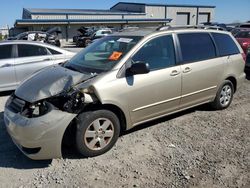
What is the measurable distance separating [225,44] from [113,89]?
2960 millimetres

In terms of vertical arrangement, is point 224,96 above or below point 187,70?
below

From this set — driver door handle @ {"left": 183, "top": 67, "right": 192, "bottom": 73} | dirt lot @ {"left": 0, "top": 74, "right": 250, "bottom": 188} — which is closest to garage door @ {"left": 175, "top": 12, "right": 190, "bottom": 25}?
driver door handle @ {"left": 183, "top": 67, "right": 192, "bottom": 73}

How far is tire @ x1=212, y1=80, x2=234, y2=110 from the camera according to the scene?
5.72 meters

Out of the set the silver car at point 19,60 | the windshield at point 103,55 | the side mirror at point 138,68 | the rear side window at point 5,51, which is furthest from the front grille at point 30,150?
the rear side window at point 5,51

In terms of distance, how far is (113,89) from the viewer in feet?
13.2

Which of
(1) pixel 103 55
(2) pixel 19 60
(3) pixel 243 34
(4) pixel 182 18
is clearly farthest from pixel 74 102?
(4) pixel 182 18

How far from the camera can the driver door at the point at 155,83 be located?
430 cm

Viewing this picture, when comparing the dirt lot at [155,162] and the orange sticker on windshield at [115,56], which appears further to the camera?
the orange sticker on windshield at [115,56]

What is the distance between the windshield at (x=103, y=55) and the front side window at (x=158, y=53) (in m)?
0.20

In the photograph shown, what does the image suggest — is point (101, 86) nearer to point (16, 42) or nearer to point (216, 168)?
point (216, 168)

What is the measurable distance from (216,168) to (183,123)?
155cm

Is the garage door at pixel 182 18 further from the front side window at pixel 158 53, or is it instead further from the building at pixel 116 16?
the front side window at pixel 158 53

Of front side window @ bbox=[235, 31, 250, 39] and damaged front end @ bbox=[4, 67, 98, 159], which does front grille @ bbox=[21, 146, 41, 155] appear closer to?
damaged front end @ bbox=[4, 67, 98, 159]

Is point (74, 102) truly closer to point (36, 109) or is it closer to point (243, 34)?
point (36, 109)
